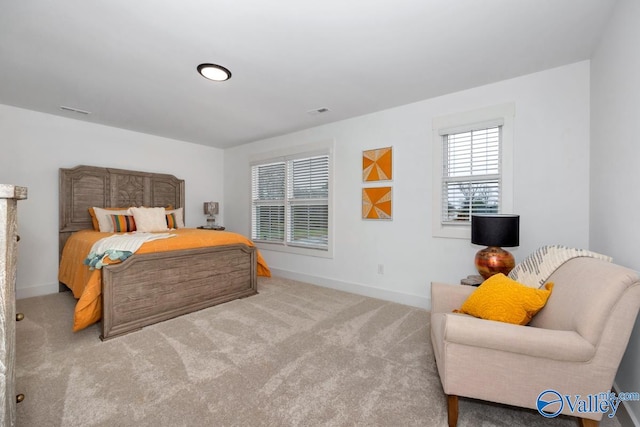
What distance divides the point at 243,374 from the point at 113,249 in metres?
1.77

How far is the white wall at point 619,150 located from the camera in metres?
1.51

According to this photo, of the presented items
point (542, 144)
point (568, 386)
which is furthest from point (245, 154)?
point (568, 386)

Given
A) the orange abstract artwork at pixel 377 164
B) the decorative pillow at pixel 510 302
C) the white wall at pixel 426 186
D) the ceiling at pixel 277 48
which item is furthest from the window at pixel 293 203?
the decorative pillow at pixel 510 302

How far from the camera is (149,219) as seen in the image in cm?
399

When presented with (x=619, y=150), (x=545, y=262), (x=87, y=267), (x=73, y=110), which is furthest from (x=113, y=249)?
(x=619, y=150)

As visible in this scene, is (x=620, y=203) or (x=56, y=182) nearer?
(x=620, y=203)

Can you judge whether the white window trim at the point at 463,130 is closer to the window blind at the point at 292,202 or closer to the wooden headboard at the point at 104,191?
the window blind at the point at 292,202

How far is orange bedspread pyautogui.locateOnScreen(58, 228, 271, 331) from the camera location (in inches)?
94.7

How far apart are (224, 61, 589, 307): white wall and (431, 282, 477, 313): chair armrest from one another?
3.40 ft

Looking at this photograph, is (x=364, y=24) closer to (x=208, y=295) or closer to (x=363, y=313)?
(x=363, y=313)

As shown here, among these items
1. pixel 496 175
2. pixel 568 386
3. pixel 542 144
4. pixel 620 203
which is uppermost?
pixel 542 144

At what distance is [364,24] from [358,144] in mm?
1902

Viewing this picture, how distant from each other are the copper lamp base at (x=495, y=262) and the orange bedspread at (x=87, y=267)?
2731 millimetres

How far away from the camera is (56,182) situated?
3.79m
